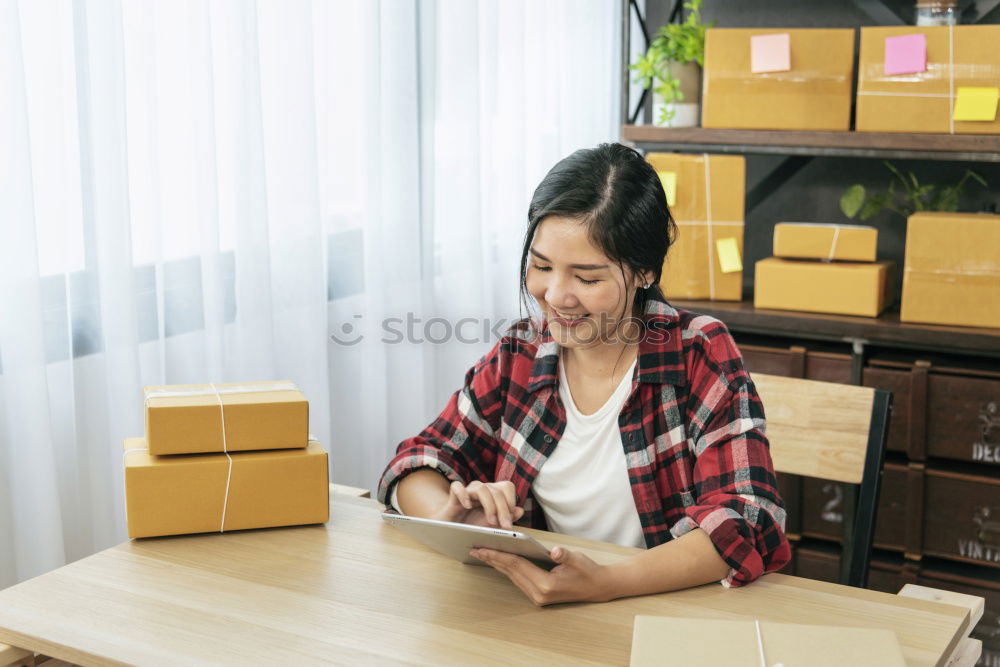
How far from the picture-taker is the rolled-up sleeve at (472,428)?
1.57 metres

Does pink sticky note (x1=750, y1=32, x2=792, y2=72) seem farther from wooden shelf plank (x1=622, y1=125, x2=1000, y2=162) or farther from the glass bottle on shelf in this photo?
the glass bottle on shelf

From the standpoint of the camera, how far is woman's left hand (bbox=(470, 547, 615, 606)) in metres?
1.19

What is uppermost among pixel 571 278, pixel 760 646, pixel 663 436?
pixel 571 278

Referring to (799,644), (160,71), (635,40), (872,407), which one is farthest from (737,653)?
(635,40)

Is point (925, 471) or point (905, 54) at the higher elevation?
point (905, 54)

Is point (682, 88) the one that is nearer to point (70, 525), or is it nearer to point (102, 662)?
point (70, 525)

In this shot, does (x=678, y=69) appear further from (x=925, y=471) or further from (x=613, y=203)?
(x=613, y=203)

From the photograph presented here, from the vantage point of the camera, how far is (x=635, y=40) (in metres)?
3.47

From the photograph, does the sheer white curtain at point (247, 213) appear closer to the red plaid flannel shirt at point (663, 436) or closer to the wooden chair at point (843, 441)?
the red plaid flannel shirt at point (663, 436)

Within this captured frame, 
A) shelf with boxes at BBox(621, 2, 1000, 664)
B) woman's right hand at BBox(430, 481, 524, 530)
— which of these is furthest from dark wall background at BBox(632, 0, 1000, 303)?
woman's right hand at BBox(430, 481, 524, 530)

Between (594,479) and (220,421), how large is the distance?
1.80 ft

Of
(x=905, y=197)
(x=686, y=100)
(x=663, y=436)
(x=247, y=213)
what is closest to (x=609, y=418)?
(x=663, y=436)

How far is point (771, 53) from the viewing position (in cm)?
260

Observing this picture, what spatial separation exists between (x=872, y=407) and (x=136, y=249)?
133 cm
